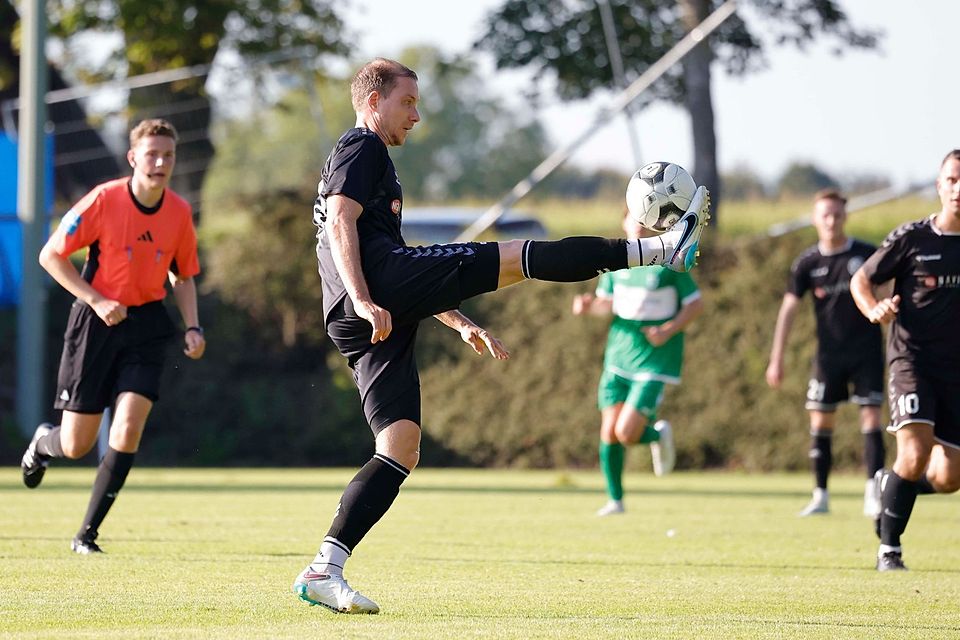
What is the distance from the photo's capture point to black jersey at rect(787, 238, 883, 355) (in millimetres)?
11898

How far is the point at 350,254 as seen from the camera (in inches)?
222

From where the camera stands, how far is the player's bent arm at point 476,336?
5945 mm

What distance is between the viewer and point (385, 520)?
35.0 ft

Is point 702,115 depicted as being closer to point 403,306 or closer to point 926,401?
point 926,401

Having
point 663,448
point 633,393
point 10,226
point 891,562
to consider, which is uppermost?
point 10,226

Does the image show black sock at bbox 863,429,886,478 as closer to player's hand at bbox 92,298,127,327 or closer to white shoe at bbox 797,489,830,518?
white shoe at bbox 797,489,830,518

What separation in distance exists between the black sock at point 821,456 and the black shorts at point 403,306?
679cm

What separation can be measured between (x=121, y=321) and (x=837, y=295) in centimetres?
620

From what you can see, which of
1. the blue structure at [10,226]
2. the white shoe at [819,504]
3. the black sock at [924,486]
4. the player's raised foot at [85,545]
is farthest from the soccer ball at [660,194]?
the blue structure at [10,226]

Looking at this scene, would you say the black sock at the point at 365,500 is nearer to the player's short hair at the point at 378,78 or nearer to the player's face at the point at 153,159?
the player's short hair at the point at 378,78

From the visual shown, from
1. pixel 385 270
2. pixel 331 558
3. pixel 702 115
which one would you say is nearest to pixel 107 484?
pixel 331 558

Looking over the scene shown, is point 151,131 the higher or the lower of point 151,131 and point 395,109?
the higher

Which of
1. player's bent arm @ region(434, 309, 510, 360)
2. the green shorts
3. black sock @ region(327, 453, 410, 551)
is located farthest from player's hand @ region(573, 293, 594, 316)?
black sock @ region(327, 453, 410, 551)

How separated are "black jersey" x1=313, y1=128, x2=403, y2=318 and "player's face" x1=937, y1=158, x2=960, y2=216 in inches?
118
